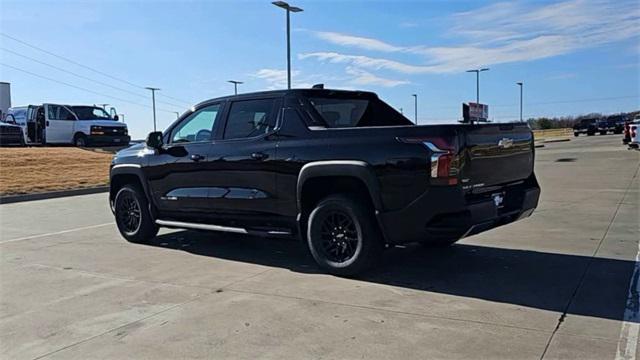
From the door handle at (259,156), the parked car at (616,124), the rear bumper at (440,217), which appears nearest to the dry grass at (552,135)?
the parked car at (616,124)

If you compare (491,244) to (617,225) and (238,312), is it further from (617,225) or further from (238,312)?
(238,312)

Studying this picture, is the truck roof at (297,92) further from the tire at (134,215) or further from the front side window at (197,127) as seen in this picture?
the tire at (134,215)

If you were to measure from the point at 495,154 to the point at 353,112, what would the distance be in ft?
6.34

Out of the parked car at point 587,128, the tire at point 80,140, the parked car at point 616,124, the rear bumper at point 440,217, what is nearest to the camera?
the rear bumper at point 440,217

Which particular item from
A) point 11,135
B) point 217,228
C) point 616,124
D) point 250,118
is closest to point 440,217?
point 250,118

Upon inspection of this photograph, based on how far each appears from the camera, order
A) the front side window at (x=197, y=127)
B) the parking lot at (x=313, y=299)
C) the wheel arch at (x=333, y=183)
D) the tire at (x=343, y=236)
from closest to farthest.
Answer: the parking lot at (x=313, y=299) < the wheel arch at (x=333, y=183) < the tire at (x=343, y=236) < the front side window at (x=197, y=127)

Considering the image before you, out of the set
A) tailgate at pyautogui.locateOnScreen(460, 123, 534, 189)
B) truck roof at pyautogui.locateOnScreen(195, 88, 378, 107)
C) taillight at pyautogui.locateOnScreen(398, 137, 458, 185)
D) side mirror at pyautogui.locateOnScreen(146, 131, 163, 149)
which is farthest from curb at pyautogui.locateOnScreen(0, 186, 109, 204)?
tailgate at pyautogui.locateOnScreen(460, 123, 534, 189)

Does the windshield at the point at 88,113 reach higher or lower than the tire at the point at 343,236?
higher

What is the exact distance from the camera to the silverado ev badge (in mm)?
5699

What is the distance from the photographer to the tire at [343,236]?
5.63 meters

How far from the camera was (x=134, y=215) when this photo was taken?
8.06 m

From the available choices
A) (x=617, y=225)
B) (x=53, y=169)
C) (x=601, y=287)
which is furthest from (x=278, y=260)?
(x=53, y=169)

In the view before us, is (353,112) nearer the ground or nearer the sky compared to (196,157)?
nearer the sky

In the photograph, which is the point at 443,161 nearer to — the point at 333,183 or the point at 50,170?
the point at 333,183
